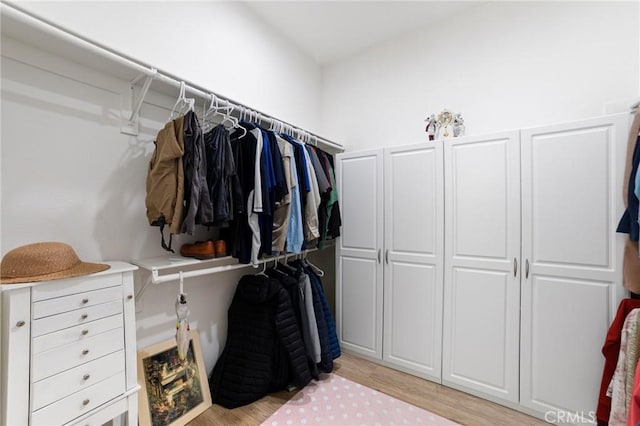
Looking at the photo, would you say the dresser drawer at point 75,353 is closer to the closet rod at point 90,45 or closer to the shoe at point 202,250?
the shoe at point 202,250

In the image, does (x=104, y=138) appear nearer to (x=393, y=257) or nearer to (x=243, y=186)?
(x=243, y=186)

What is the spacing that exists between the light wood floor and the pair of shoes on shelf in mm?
984

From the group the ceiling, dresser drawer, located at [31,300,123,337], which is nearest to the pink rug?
dresser drawer, located at [31,300,123,337]

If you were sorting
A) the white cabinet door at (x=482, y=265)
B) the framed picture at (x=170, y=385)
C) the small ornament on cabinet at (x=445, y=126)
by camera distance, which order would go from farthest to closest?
the small ornament on cabinet at (x=445, y=126) < the white cabinet door at (x=482, y=265) < the framed picture at (x=170, y=385)

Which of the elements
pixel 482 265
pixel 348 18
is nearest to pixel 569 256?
pixel 482 265

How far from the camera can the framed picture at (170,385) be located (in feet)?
4.73

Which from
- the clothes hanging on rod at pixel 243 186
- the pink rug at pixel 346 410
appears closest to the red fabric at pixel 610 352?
the pink rug at pixel 346 410

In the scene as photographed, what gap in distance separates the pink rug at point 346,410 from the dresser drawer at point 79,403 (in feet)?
2.80

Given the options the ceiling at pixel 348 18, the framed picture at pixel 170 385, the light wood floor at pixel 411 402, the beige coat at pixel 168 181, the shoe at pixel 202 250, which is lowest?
the light wood floor at pixel 411 402

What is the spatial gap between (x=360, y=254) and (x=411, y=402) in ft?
3.55

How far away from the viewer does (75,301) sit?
1.04 m

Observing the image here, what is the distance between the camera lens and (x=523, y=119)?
196 centimetres

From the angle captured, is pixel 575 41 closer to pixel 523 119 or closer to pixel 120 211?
pixel 523 119

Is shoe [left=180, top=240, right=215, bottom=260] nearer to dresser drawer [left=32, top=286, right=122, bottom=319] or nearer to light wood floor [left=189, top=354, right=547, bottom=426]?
dresser drawer [left=32, top=286, right=122, bottom=319]
